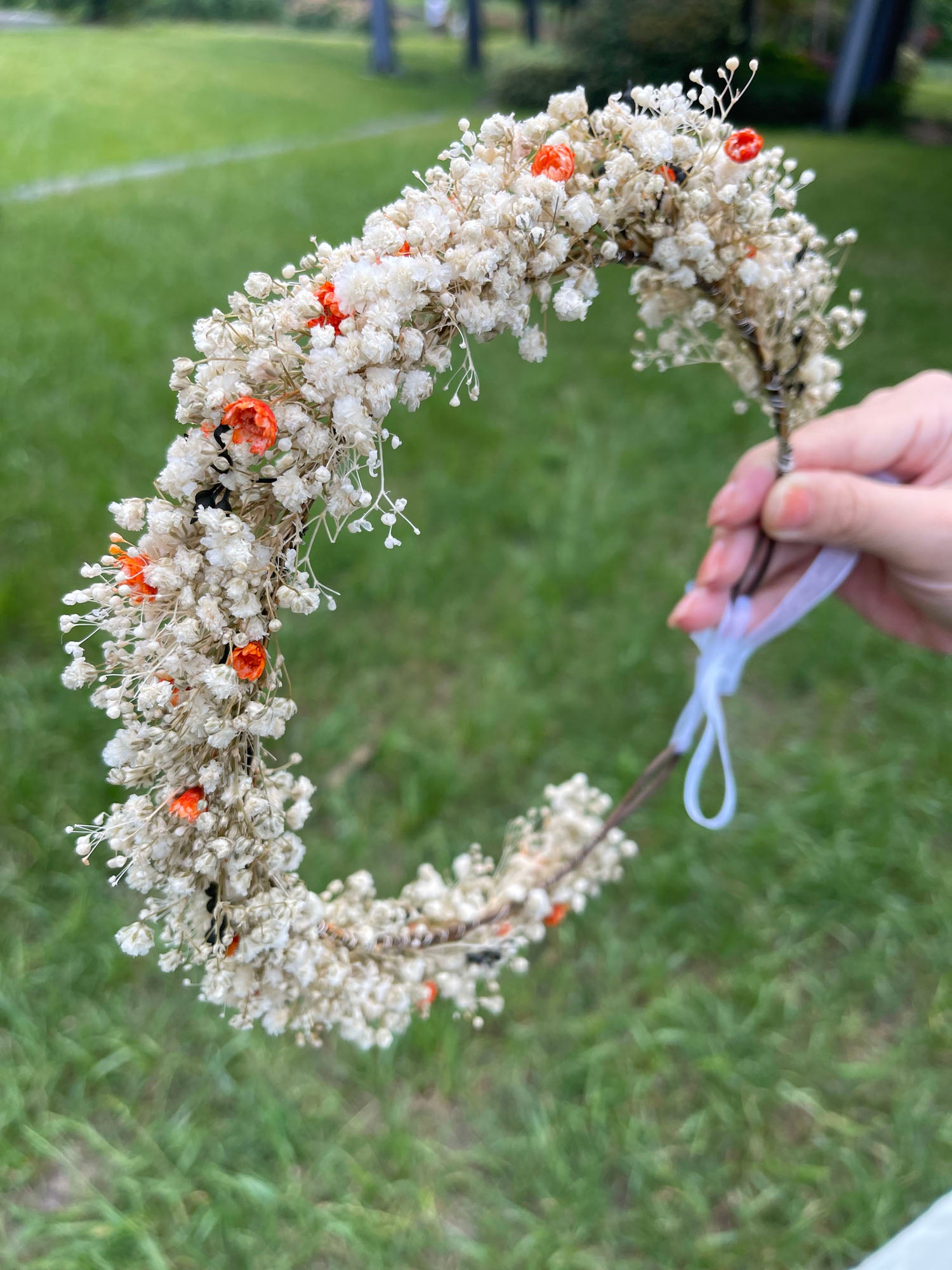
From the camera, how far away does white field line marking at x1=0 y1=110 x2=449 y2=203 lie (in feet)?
21.2

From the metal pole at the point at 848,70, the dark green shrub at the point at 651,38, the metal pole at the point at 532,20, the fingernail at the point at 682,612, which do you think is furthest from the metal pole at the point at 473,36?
the fingernail at the point at 682,612

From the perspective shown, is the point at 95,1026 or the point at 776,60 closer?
the point at 95,1026

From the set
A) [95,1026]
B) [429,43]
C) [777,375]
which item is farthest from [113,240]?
[429,43]

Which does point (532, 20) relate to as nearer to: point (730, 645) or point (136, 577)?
point (730, 645)

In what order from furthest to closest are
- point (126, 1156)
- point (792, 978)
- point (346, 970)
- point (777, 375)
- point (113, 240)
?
1. point (113, 240)
2. point (792, 978)
3. point (126, 1156)
4. point (777, 375)
5. point (346, 970)

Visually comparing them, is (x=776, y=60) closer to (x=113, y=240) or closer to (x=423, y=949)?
(x=113, y=240)

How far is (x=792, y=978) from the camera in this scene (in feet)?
6.84

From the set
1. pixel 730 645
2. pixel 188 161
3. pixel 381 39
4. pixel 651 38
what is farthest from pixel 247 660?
pixel 381 39

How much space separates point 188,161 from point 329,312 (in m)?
9.01

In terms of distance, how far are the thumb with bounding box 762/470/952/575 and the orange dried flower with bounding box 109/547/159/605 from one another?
1.03 metres

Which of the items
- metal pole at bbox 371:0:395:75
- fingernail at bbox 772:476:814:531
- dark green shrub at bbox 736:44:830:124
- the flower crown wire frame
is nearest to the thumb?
fingernail at bbox 772:476:814:531

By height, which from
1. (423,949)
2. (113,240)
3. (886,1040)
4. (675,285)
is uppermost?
(675,285)

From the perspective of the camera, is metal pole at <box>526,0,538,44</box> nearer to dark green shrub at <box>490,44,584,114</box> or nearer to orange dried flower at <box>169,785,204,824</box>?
dark green shrub at <box>490,44,584,114</box>

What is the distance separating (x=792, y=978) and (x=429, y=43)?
74.5 feet
